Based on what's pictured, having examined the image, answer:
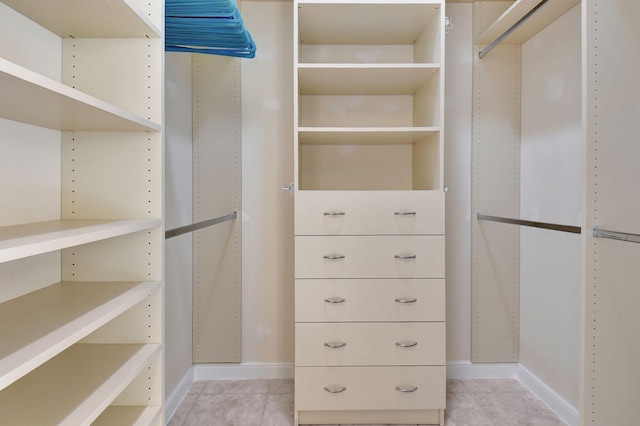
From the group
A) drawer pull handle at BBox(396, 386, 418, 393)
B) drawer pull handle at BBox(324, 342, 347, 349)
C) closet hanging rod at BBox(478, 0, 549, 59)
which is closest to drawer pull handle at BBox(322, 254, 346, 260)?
drawer pull handle at BBox(324, 342, 347, 349)

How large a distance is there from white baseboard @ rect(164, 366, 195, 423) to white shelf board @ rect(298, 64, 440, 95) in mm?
1739

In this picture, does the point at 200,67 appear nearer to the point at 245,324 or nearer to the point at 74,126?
the point at 74,126

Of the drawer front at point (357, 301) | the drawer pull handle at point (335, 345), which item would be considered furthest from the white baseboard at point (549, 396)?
the drawer pull handle at point (335, 345)

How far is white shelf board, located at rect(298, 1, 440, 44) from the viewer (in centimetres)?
175

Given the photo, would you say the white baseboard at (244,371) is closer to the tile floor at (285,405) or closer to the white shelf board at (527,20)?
the tile floor at (285,405)

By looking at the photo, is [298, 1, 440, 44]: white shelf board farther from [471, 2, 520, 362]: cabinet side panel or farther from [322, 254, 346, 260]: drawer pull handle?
[322, 254, 346, 260]: drawer pull handle

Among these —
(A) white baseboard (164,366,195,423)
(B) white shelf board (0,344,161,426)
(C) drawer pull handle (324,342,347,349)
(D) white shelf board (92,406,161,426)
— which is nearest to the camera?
(B) white shelf board (0,344,161,426)

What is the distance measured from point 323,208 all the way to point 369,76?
0.72 metres

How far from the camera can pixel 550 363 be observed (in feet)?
6.42

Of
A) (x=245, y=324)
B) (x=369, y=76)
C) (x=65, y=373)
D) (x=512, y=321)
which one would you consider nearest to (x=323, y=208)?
(x=369, y=76)

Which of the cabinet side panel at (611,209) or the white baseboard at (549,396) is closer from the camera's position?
the cabinet side panel at (611,209)

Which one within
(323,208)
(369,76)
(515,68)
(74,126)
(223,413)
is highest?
(515,68)

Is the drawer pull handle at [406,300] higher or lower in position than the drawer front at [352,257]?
lower

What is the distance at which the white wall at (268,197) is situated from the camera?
7.33 ft
